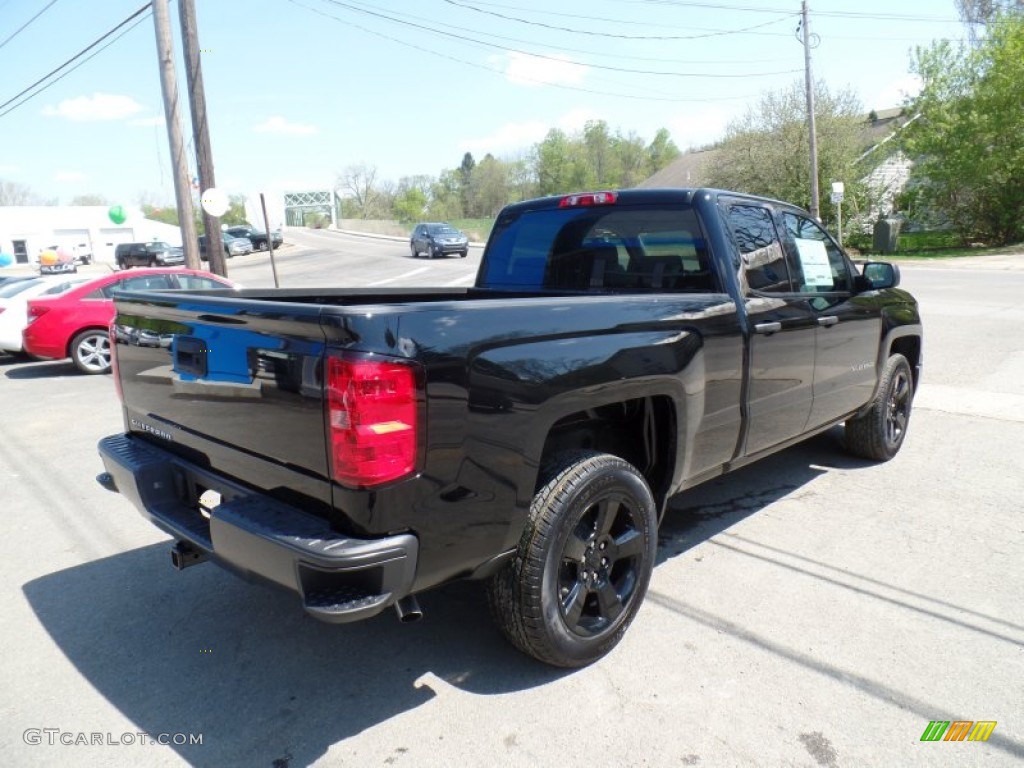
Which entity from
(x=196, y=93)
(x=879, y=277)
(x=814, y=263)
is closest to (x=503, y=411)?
(x=814, y=263)

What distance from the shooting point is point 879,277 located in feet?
15.6

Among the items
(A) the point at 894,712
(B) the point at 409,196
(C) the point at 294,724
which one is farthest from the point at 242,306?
(B) the point at 409,196

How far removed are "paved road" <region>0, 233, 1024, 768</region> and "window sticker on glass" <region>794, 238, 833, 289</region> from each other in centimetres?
140

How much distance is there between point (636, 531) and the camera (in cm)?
305

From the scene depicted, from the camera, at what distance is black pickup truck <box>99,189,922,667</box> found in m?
2.18

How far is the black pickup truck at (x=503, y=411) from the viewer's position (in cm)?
218

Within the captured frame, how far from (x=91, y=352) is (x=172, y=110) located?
6.28m

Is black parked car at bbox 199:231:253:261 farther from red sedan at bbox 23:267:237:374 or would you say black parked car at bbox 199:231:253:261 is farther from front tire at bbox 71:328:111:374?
front tire at bbox 71:328:111:374

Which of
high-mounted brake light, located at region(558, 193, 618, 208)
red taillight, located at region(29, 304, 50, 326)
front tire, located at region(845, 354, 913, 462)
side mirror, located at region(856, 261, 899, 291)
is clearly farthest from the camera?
red taillight, located at region(29, 304, 50, 326)

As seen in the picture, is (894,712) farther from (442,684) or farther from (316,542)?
(316,542)

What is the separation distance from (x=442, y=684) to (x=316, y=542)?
1.00 m

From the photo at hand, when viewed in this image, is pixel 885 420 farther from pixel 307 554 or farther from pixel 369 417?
pixel 307 554

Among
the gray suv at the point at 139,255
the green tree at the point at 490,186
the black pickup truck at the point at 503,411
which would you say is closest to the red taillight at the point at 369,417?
the black pickup truck at the point at 503,411

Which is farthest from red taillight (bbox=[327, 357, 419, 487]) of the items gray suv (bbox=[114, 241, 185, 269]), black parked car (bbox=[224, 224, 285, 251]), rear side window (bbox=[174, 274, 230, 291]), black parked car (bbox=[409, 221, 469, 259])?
black parked car (bbox=[224, 224, 285, 251])
